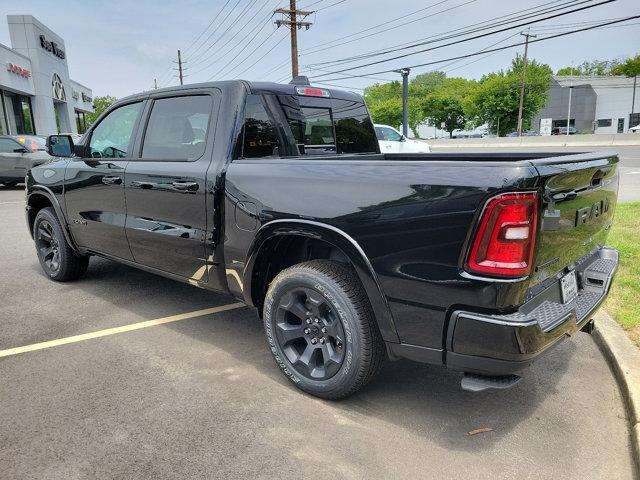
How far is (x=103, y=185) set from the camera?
14.1 feet

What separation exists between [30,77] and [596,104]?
73.7 m

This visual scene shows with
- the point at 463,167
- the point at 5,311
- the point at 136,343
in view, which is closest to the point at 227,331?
the point at 136,343

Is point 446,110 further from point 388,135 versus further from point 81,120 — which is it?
point 388,135

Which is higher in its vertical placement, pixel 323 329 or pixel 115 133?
pixel 115 133

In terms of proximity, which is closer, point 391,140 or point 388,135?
point 391,140

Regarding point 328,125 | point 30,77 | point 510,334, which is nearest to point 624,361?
point 510,334

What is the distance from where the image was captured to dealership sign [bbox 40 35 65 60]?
3281cm

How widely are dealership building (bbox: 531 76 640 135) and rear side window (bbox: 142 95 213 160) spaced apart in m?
75.0

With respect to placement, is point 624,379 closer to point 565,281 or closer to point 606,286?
point 606,286

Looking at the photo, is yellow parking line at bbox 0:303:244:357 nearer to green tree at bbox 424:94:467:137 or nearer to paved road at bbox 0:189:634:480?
paved road at bbox 0:189:634:480

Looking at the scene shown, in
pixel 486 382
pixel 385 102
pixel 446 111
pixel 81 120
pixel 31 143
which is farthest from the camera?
pixel 385 102

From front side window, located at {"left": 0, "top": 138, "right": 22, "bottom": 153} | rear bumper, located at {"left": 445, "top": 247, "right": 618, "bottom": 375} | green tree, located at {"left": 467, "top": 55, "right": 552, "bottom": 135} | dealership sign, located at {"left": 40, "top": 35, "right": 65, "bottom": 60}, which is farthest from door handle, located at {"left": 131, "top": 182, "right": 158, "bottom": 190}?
green tree, located at {"left": 467, "top": 55, "right": 552, "bottom": 135}

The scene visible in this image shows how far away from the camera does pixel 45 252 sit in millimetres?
5512

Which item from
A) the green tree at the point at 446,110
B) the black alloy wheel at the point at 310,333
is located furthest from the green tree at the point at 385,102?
the black alloy wheel at the point at 310,333
